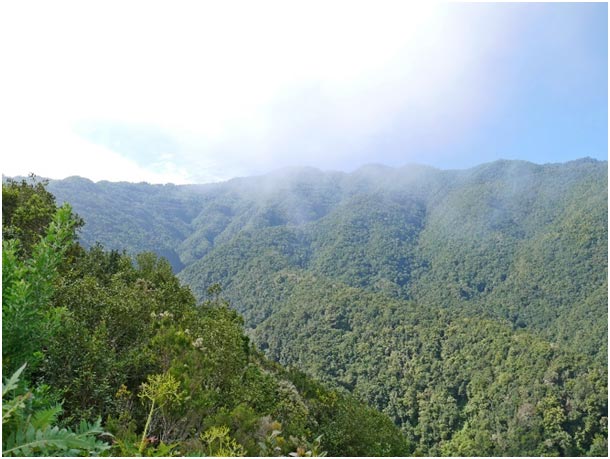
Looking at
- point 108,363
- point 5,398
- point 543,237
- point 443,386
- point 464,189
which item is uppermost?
point 464,189

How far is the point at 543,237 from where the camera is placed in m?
116

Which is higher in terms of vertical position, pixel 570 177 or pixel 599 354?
pixel 570 177

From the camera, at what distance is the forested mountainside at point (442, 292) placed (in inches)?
1820

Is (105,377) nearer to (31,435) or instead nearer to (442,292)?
(31,435)

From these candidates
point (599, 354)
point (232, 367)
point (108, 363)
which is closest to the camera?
point (108, 363)

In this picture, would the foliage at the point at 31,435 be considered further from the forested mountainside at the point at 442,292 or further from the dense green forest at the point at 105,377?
the forested mountainside at the point at 442,292

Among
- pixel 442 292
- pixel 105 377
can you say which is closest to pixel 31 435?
pixel 105 377

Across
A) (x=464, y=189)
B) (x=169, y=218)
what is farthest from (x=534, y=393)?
(x=169, y=218)

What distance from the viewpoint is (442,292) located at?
108688 mm

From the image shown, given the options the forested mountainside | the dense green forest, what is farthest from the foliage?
the forested mountainside

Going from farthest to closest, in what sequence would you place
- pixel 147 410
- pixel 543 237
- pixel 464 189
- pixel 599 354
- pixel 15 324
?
pixel 464 189 → pixel 543 237 → pixel 599 354 → pixel 147 410 → pixel 15 324

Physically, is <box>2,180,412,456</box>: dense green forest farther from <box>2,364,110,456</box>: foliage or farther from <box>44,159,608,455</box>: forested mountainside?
<box>44,159,608,455</box>: forested mountainside

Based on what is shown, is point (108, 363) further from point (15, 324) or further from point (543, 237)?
point (543, 237)

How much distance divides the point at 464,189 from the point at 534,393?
14808 centimetres
